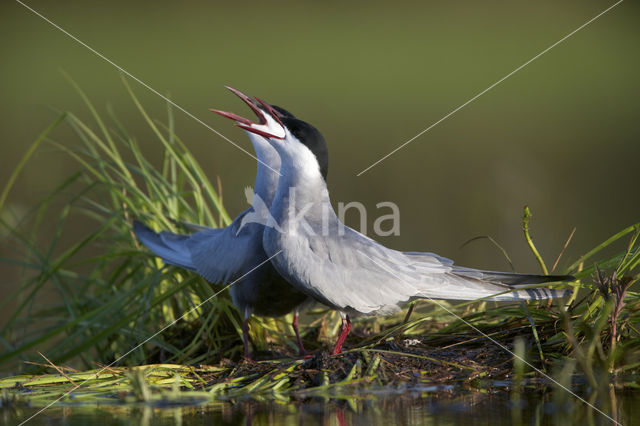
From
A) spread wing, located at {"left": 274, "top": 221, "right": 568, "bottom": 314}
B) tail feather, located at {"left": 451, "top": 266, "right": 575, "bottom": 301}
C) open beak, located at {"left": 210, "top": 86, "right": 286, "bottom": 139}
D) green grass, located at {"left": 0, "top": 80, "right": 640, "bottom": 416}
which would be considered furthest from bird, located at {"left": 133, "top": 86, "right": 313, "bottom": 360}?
tail feather, located at {"left": 451, "top": 266, "right": 575, "bottom": 301}

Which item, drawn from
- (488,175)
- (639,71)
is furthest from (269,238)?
(639,71)

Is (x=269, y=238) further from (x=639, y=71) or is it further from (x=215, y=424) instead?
(x=639, y=71)

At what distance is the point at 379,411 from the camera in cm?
274

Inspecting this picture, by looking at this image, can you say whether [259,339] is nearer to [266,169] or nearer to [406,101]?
[266,169]

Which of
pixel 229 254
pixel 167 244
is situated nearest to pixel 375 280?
pixel 229 254

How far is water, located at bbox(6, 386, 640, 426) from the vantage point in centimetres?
255

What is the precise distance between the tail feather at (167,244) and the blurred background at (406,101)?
172 cm

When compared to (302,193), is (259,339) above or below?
below

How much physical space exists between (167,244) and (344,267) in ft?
4.14

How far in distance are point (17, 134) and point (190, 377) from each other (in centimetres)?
736

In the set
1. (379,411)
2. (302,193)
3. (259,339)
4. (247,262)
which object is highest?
(302,193)

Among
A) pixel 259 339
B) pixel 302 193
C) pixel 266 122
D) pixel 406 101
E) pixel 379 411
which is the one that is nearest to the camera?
pixel 379 411

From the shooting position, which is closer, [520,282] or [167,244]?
[520,282]

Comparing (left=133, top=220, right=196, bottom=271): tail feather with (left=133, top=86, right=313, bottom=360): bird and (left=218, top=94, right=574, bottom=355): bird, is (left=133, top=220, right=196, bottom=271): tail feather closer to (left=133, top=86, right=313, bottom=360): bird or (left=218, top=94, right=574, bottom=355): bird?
(left=133, top=86, right=313, bottom=360): bird
